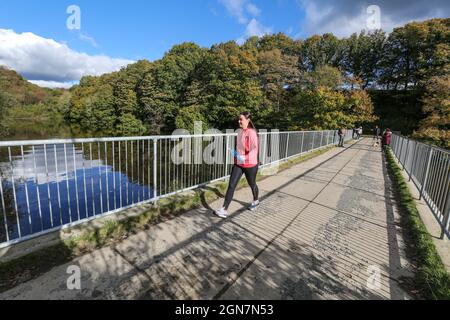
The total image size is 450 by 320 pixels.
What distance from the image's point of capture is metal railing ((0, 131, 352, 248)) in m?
3.02

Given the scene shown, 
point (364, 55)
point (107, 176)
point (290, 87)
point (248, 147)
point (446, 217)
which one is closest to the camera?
point (446, 217)

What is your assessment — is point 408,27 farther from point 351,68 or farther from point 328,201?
point 328,201

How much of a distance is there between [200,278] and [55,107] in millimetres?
85546

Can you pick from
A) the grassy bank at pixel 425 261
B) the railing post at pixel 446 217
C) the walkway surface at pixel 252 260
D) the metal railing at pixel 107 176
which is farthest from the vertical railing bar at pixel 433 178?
the metal railing at pixel 107 176

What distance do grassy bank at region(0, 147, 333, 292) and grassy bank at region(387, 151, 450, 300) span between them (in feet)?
10.4

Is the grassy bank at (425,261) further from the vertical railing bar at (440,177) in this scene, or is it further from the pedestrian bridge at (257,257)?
the vertical railing bar at (440,177)

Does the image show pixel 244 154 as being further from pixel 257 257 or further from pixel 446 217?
pixel 446 217

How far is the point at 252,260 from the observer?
274cm

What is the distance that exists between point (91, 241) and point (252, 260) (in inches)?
76.7

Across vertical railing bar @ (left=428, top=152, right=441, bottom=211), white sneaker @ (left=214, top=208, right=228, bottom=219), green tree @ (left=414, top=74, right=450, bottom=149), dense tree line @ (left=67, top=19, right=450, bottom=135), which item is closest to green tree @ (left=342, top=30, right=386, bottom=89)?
dense tree line @ (left=67, top=19, right=450, bottom=135)

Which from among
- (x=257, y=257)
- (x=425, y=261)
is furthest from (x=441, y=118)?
(x=257, y=257)

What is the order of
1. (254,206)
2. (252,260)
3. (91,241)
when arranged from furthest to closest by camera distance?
(254,206)
(91,241)
(252,260)
